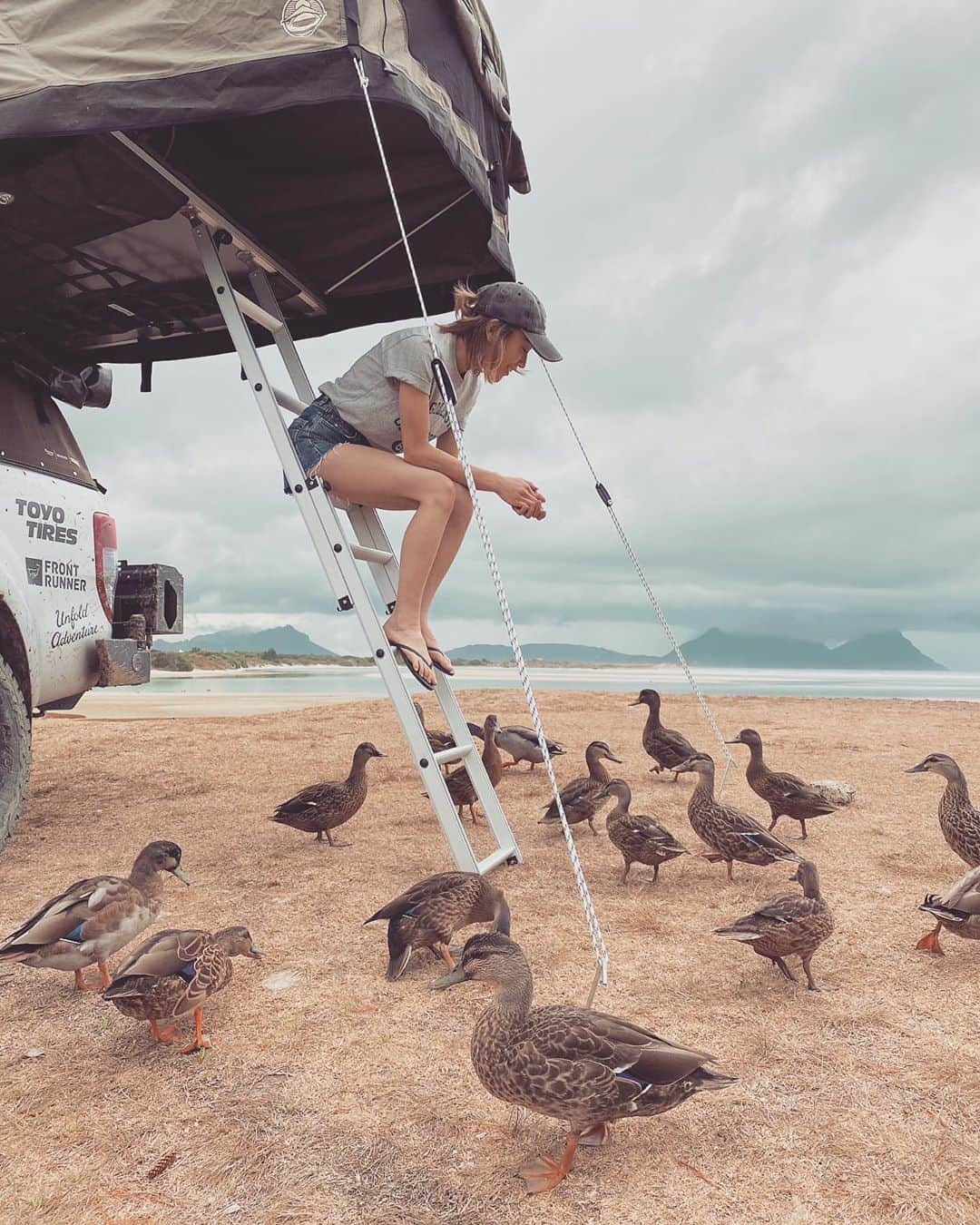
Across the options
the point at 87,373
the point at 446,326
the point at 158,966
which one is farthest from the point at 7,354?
the point at 158,966

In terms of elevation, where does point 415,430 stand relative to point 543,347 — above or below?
below

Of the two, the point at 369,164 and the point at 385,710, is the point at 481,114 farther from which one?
the point at 385,710

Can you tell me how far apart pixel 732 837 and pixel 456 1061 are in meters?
2.45

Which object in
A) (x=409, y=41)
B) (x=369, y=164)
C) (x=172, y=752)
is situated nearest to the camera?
(x=409, y=41)

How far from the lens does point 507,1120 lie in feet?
7.91

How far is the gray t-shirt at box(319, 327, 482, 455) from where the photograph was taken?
13.8 ft

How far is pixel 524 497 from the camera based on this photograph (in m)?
4.39

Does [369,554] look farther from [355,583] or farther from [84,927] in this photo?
[84,927]

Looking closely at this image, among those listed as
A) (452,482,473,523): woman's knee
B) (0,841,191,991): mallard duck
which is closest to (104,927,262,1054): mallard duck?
(0,841,191,991): mallard duck

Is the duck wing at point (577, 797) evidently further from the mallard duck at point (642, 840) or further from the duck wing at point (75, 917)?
the duck wing at point (75, 917)

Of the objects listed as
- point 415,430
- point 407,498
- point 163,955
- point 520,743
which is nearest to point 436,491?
point 407,498

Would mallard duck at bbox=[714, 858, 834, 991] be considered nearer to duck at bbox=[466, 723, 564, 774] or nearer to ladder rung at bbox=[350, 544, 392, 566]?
ladder rung at bbox=[350, 544, 392, 566]

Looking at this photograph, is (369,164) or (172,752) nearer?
(369,164)

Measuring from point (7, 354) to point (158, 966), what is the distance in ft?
15.3
